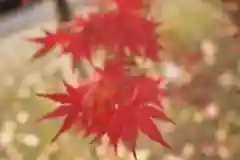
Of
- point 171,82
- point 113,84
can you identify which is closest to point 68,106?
point 113,84

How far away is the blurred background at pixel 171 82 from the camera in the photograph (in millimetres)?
805

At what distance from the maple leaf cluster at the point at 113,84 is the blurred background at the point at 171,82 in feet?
0.08

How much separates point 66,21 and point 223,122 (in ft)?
1.27

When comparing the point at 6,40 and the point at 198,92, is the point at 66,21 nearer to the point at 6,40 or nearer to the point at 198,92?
the point at 6,40

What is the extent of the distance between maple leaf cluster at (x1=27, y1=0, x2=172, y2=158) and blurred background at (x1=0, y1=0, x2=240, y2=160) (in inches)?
1.0

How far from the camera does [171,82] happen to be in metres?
0.88

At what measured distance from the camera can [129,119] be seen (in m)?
0.76

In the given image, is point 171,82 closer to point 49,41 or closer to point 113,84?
point 113,84

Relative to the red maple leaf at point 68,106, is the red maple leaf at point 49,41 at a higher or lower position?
higher

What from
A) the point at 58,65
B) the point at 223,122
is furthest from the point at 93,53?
the point at 223,122

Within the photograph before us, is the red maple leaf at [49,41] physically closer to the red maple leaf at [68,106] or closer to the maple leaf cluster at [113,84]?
the maple leaf cluster at [113,84]

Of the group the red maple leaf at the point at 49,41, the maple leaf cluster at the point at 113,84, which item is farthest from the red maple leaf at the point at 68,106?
the red maple leaf at the point at 49,41

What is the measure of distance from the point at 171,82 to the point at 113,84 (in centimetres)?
13

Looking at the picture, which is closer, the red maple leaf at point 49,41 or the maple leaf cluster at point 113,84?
the maple leaf cluster at point 113,84
